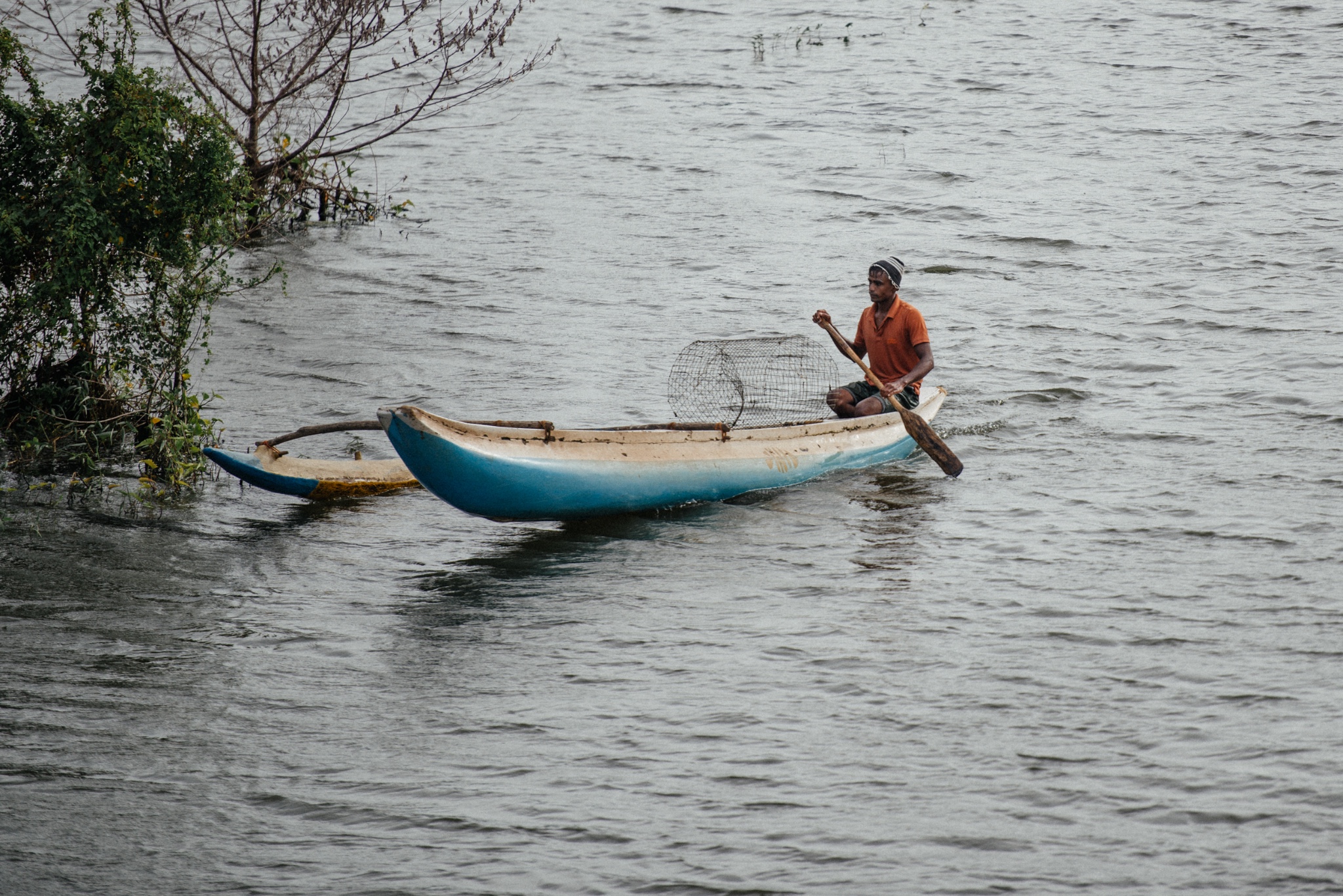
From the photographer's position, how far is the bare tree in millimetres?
14891

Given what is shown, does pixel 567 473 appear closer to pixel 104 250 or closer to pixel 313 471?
pixel 313 471

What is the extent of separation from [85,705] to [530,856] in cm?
247

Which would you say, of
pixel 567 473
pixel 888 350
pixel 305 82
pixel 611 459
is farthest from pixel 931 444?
pixel 305 82

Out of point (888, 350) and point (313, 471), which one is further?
point (888, 350)

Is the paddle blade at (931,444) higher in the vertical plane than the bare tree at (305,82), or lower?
lower

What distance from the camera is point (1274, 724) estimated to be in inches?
269

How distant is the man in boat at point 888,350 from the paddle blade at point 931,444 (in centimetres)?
21

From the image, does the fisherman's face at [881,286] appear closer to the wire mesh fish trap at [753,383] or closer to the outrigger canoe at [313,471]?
the wire mesh fish trap at [753,383]

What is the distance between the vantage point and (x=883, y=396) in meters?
11.1

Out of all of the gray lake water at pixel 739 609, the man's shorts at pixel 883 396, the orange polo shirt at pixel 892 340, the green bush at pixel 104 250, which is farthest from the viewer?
the man's shorts at pixel 883 396

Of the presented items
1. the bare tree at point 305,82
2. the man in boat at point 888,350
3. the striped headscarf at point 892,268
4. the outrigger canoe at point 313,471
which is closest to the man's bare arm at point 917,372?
the man in boat at point 888,350

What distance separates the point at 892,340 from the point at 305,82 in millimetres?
7605

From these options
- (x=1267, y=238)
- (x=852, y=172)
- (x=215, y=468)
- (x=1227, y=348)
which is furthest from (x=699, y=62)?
(x=215, y=468)

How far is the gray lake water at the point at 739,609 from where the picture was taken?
5.82 m
